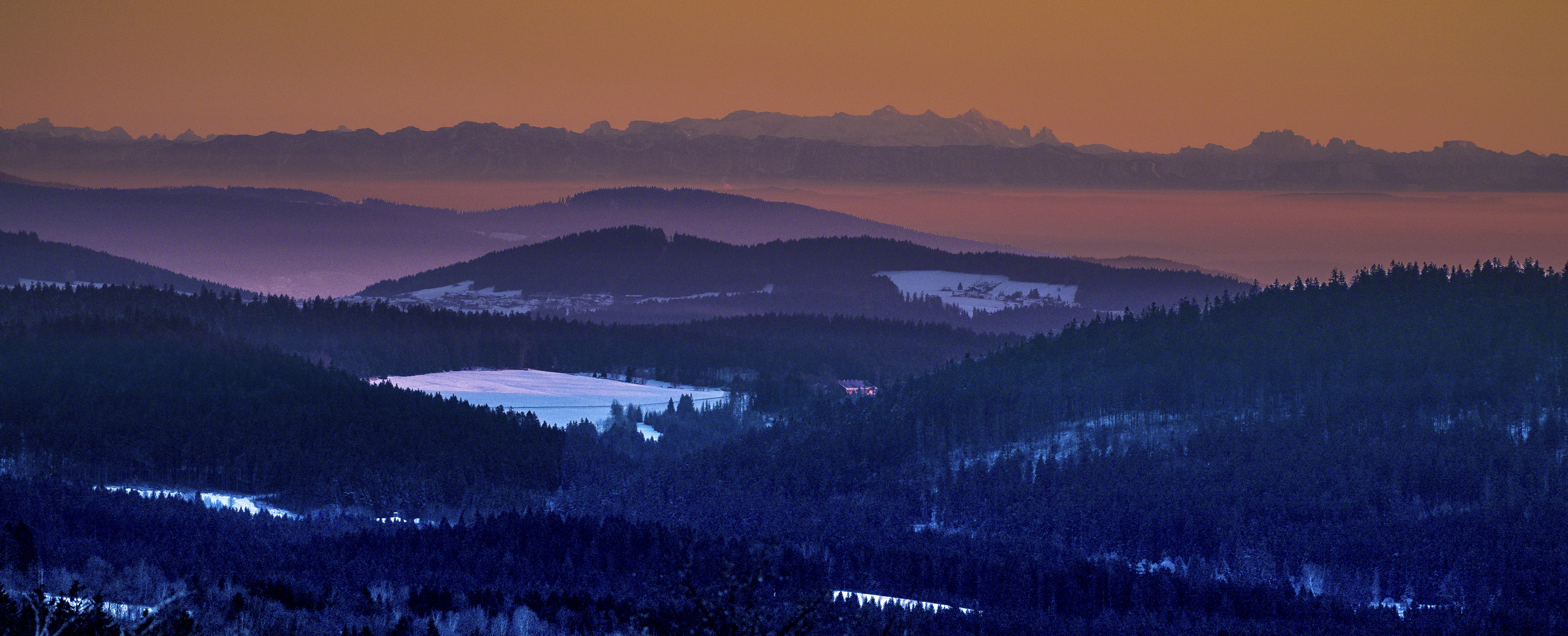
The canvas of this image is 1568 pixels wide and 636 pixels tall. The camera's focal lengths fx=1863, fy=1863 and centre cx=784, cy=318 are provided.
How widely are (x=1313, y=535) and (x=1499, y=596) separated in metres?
20.9

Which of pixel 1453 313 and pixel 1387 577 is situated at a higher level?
pixel 1453 313

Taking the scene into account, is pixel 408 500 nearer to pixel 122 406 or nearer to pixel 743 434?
Answer: pixel 122 406

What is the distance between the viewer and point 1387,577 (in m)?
120

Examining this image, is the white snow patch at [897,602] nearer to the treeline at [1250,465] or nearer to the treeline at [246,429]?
the treeline at [1250,465]

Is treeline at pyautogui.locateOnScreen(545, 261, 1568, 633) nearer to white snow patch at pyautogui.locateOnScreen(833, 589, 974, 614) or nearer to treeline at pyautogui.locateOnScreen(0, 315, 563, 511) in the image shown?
treeline at pyautogui.locateOnScreen(0, 315, 563, 511)

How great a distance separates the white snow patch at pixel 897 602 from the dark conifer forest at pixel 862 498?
1.36 m

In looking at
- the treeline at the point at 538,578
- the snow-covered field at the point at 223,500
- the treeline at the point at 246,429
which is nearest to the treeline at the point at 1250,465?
the treeline at the point at 538,578

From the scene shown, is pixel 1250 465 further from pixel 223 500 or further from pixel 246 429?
pixel 246 429

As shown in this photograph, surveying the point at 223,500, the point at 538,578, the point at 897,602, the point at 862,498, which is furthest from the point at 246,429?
the point at 897,602

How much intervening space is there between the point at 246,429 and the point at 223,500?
2010 cm

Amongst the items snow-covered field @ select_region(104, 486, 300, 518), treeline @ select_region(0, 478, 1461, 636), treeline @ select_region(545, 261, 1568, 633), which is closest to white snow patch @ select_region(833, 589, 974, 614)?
treeline @ select_region(0, 478, 1461, 636)

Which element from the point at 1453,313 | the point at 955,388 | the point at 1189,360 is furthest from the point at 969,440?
the point at 1453,313

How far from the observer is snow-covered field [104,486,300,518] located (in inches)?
5492

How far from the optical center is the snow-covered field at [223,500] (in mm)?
139500
